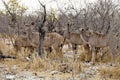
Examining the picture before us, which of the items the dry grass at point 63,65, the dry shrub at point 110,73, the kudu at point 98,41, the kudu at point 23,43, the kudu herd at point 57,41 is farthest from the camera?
the kudu at point 23,43

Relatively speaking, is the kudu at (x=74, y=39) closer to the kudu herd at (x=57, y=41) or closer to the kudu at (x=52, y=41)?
the kudu herd at (x=57, y=41)

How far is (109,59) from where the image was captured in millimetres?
14906

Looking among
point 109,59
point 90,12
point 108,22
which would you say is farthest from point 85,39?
point 90,12

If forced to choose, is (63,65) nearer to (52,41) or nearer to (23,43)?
(52,41)

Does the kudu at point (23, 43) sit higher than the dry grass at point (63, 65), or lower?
higher

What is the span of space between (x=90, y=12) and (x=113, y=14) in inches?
124

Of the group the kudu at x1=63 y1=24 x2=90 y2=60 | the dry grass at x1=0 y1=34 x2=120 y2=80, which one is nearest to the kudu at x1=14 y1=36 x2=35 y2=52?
the dry grass at x1=0 y1=34 x2=120 y2=80

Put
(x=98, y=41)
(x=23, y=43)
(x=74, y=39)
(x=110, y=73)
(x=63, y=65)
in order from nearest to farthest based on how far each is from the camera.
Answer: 1. (x=110, y=73)
2. (x=63, y=65)
3. (x=98, y=41)
4. (x=23, y=43)
5. (x=74, y=39)

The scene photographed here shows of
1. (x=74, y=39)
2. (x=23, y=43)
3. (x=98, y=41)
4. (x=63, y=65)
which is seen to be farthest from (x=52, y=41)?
(x=63, y=65)

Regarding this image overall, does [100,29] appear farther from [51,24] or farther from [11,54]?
[11,54]

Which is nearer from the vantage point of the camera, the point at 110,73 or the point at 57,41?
the point at 110,73

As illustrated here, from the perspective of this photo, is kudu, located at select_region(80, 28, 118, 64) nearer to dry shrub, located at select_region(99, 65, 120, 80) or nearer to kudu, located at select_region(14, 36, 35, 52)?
dry shrub, located at select_region(99, 65, 120, 80)

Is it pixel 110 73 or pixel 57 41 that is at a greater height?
pixel 57 41

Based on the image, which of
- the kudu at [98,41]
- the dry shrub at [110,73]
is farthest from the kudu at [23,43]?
the dry shrub at [110,73]
